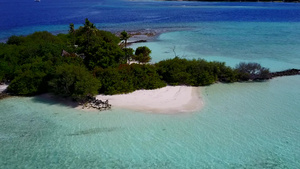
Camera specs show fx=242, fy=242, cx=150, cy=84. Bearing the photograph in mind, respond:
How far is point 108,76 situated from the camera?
26703 mm

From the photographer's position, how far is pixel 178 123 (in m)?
20.8

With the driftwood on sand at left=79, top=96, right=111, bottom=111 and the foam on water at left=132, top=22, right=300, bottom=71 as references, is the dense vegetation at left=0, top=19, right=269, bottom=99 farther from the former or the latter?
the foam on water at left=132, top=22, right=300, bottom=71

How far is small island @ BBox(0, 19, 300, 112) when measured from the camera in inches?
950

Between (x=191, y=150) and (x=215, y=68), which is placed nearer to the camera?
(x=191, y=150)

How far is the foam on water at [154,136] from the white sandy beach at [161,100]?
1.07 metres

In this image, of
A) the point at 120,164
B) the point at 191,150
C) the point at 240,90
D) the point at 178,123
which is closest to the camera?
the point at 120,164

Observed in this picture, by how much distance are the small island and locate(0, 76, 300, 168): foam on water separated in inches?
65.6

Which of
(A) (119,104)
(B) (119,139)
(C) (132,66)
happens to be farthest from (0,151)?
(C) (132,66)

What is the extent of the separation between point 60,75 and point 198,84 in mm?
15436

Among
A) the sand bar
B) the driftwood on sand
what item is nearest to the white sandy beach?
the driftwood on sand

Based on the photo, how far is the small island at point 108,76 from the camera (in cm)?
2412

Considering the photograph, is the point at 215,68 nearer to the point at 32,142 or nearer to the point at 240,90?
the point at 240,90

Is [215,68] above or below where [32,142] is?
above

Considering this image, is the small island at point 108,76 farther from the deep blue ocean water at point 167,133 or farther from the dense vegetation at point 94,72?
the deep blue ocean water at point 167,133
